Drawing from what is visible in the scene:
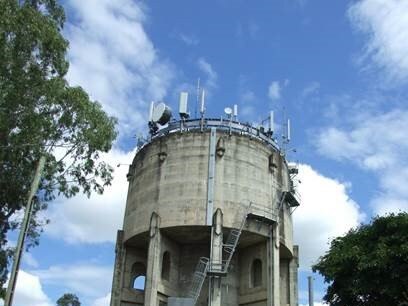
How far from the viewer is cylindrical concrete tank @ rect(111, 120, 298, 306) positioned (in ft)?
102

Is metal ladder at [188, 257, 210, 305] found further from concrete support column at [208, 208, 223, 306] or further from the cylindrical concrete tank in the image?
concrete support column at [208, 208, 223, 306]

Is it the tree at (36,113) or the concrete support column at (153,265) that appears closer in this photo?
the tree at (36,113)

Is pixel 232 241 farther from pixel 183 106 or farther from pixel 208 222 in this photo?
pixel 183 106

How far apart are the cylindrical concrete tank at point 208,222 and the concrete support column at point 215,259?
0.05m

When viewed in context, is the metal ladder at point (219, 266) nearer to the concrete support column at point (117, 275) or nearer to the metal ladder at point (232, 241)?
the metal ladder at point (232, 241)

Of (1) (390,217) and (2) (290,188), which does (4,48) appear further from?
(2) (290,188)

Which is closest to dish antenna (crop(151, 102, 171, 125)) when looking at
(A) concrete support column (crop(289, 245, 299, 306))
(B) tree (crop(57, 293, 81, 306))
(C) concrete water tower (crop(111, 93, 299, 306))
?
(C) concrete water tower (crop(111, 93, 299, 306))

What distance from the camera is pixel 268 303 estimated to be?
99.7 ft

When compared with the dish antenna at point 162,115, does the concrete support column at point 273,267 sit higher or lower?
lower

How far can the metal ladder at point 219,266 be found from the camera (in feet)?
98.7

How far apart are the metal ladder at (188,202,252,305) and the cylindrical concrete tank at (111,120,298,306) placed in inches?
2.3

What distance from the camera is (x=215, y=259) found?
30141 mm

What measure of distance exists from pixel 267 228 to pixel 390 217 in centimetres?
755

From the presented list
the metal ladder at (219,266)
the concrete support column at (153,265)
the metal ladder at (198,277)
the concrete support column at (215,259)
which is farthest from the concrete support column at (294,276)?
the concrete support column at (153,265)
